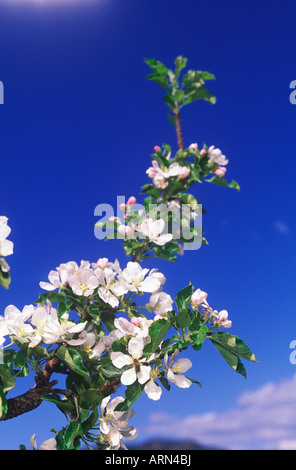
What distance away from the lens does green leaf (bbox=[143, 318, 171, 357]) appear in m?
2.07

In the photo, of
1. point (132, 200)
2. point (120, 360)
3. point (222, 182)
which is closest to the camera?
point (120, 360)

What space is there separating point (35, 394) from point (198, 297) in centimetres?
95

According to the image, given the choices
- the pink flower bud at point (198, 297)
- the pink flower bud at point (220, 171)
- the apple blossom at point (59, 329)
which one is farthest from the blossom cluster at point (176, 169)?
the apple blossom at point (59, 329)

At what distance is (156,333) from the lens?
209 cm

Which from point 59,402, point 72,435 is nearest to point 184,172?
point 59,402

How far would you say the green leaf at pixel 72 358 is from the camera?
7.20 ft

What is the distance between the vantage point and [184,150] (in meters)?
3.20

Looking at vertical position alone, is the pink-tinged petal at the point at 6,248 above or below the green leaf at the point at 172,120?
below

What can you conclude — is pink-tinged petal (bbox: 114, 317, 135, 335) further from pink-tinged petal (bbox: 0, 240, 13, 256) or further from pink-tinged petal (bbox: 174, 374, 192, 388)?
pink-tinged petal (bbox: 0, 240, 13, 256)

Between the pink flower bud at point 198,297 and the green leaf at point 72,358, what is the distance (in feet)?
A: 2.09

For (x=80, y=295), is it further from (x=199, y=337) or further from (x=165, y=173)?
(x=165, y=173)

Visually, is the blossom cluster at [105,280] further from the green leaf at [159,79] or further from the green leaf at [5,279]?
the green leaf at [159,79]

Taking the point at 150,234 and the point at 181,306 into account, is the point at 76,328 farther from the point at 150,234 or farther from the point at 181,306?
the point at 150,234
